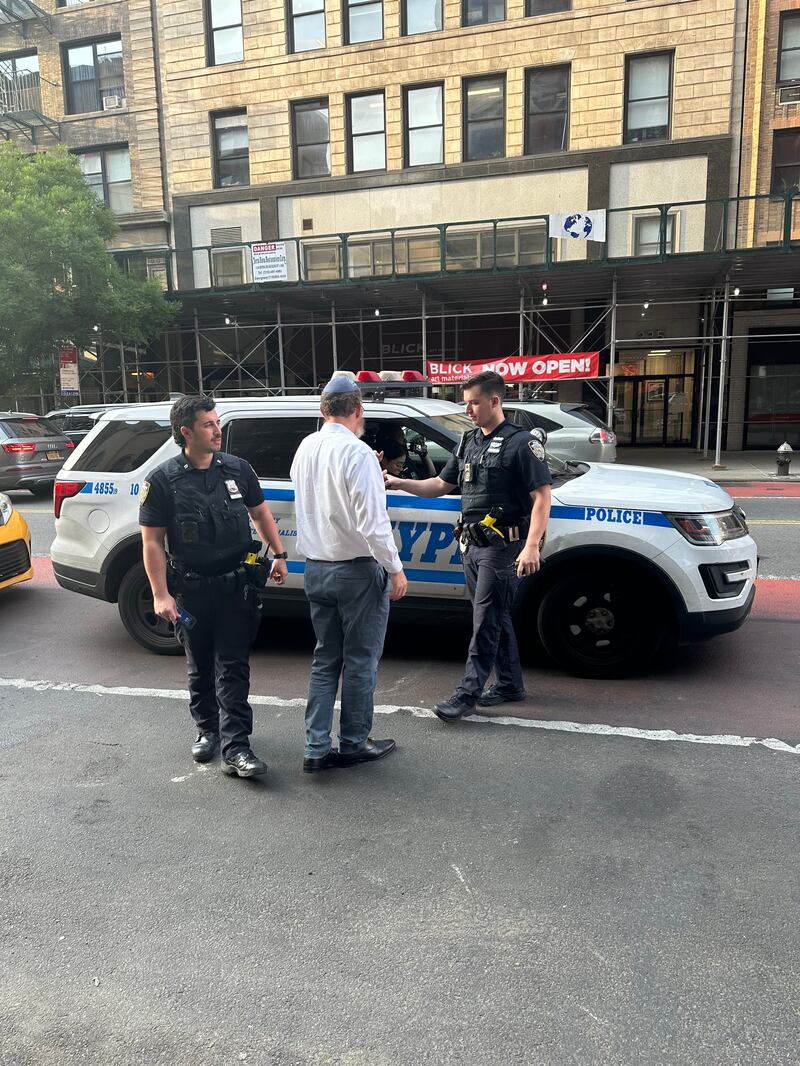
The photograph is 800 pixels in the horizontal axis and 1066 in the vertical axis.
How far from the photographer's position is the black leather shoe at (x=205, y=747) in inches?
154

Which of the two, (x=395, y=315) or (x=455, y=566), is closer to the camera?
(x=455, y=566)

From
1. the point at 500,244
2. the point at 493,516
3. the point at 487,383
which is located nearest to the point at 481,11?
the point at 500,244

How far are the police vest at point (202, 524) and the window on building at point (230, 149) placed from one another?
22.9 metres

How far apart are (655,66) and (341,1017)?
23.4 metres

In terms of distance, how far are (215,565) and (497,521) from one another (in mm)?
1502

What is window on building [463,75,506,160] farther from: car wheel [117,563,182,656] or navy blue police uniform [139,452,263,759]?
navy blue police uniform [139,452,263,759]

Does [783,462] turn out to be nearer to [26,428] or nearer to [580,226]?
[580,226]

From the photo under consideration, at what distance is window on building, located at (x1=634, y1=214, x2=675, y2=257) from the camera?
2006 cm

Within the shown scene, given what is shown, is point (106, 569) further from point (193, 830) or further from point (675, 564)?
point (675, 564)

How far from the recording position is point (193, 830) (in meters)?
3.28

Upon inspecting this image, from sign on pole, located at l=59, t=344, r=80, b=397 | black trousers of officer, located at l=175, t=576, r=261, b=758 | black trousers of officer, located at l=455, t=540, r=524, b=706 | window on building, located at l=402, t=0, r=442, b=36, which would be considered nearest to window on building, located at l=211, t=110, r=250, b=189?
window on building, located at l=402, t=0, r=442, b=36

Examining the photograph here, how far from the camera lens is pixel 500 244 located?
21.1 meters

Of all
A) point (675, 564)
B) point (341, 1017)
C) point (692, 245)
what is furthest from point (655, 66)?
point (341, 1017)

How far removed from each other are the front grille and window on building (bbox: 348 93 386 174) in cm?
1874
